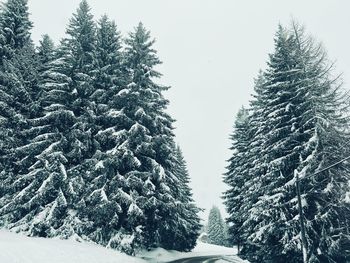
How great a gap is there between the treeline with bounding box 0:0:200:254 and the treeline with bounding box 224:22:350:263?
22.1 ft


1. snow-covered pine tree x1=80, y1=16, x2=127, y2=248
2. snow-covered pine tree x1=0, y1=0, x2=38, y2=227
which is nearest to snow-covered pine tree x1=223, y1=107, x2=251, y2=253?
snow-covered pine tree x1=80, y1=16, x2=127, y2=248

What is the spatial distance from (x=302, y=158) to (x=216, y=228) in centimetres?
6411

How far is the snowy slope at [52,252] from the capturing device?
1328 centimetres

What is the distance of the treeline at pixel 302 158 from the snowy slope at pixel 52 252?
9051 millimetres

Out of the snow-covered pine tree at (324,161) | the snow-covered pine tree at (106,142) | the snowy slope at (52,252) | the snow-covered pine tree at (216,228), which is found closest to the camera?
the snowy slope at (52,252)

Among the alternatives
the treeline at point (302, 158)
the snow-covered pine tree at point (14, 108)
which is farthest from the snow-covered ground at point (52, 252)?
the treeline at point (302, 158)

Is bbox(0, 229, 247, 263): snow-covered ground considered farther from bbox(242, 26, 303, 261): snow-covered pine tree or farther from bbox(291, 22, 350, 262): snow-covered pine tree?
bbox(291, 22, 350, 262): snow-covered pine tree

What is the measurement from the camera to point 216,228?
79.6 metres

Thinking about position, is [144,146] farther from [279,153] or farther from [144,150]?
[279,153]

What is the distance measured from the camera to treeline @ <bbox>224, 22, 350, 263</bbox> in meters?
17.7

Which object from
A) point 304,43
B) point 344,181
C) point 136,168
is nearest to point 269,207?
point 344,181

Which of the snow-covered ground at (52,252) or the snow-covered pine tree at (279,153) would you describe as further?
the snow-covered pine tree at (279,153)

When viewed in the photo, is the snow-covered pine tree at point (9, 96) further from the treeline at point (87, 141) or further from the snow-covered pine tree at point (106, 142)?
the snow-covered pine tree at point (106, 142)

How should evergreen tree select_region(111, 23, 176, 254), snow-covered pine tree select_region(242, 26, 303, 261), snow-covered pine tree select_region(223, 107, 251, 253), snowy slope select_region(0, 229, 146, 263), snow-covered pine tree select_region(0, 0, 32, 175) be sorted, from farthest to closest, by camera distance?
1. snow-covered pine tree select_region(223, 107, 251, 253)
2. snow-covered pine tree select_region(0, 0, 32, 175)
3. evergreen tree select_region(111, 23, 176, 254)
4. snow-covered pine tree select_region(242, 26, 303, 261)
5. snowy slope select_region(0, 229, 146, 263)
